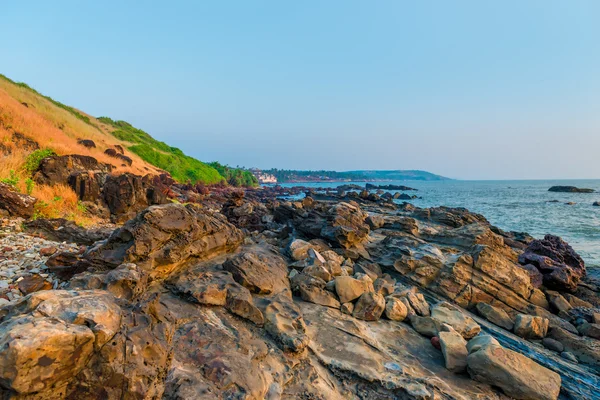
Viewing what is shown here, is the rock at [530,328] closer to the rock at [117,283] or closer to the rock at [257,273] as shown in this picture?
the rock at [257,273]

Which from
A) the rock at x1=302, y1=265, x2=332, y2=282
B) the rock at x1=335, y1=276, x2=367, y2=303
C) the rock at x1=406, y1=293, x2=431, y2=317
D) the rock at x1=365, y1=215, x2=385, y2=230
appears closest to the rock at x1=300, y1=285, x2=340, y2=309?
the rock at x1=335, y1=276, x2=367, y2=303

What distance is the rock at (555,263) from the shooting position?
468 inches

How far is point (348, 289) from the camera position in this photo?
721cm

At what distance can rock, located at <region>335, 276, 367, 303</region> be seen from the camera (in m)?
7.15

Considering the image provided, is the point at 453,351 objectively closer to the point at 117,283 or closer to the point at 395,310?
the point at 395,310

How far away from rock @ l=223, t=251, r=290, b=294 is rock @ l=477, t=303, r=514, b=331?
592cm

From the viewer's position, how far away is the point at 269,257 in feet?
26.2

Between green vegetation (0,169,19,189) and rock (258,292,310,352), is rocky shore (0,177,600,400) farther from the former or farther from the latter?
green vegetation (0,169,19,189)

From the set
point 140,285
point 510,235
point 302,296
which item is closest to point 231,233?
point 302,296

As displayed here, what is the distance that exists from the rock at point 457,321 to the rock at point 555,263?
24.2 ft

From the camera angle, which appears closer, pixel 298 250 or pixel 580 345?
pixel 580 345

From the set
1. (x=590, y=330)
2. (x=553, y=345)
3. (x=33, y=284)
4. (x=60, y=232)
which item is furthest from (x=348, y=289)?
(x=60, y=232)

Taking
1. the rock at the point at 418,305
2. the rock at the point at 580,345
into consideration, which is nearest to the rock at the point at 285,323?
the rock at the point at 418,305

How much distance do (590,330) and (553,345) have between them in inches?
80.7
